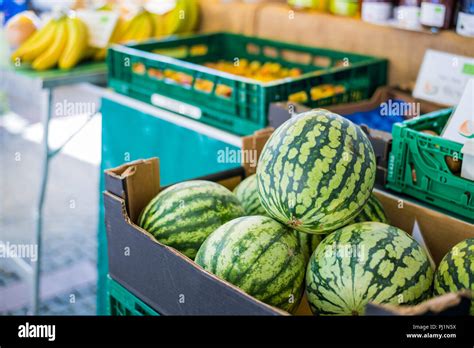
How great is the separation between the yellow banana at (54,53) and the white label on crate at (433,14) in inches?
64.2

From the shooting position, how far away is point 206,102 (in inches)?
89.7

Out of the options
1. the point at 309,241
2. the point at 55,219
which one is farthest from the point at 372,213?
the point at 55,219

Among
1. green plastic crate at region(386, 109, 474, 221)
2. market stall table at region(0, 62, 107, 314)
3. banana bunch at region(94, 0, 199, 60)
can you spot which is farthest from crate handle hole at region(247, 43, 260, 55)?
green plastic crate at region(386, 109, 474, 221)

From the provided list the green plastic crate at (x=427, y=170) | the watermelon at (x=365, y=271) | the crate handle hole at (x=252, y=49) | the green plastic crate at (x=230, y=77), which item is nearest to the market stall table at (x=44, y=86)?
the green plastic crate at (x=230, y=77)

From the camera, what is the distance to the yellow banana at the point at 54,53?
9.16 ft

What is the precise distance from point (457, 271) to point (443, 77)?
1.26 metres

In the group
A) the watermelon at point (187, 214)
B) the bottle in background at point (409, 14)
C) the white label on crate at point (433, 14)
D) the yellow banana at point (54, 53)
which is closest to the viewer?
the watermelon at point (187, 214)

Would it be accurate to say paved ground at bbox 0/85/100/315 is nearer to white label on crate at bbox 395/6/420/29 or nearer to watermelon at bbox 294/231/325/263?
white label on crate at bbox 395/6/420/29

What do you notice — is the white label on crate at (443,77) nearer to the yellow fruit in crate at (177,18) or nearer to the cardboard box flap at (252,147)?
the cardboard box flap at (252,147)

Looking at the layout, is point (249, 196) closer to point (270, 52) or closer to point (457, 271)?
point (457, 271)

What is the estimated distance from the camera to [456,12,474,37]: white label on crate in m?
2.07

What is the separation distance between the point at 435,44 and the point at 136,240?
152 cm

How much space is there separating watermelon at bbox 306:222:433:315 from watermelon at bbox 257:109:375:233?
51 millimetres

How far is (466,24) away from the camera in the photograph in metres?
2.09
